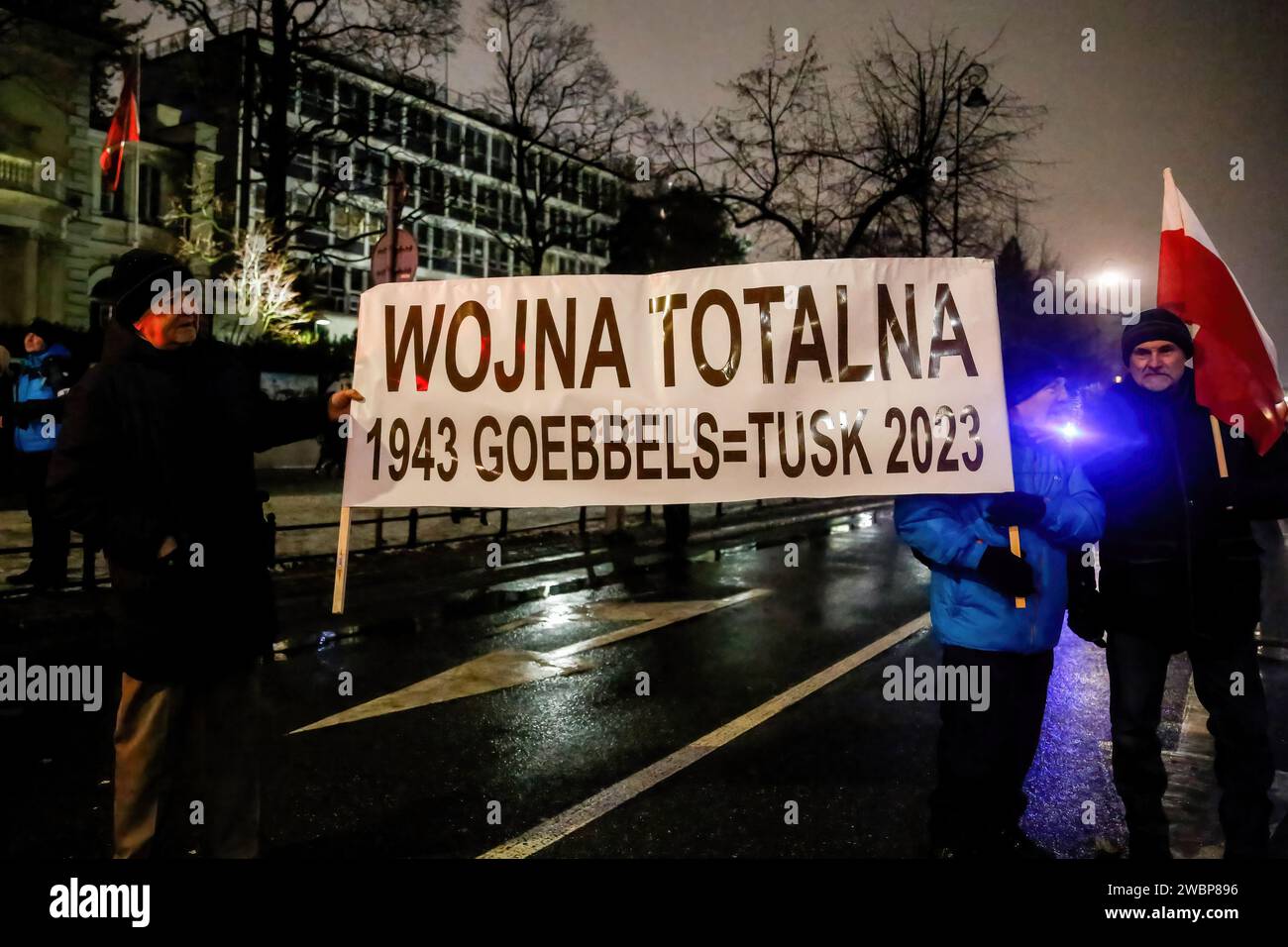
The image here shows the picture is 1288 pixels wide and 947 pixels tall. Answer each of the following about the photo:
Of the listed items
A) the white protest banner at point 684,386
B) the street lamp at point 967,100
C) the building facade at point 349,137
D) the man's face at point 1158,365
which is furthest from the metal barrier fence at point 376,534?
the street lamp at point 967,100

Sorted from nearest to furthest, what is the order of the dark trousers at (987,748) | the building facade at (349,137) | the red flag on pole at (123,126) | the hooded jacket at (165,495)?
1. the hooded jacket at (165,495)
2. the dark trousers at (987,748)
3. the red flag on pole at (123,126)
4. the building facade at (349,137)

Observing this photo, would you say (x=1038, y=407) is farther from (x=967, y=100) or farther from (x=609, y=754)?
(x=967, y=100)

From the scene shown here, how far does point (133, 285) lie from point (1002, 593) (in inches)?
126

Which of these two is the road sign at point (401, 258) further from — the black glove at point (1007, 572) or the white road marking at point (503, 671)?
the black glove at point (1007, 572)

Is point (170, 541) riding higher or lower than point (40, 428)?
lower

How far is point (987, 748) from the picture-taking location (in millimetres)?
3525

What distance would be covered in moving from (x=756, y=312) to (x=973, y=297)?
2.71ft

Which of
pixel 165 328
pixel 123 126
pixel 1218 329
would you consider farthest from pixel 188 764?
pixel 123 126

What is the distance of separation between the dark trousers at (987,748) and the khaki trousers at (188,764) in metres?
2.53

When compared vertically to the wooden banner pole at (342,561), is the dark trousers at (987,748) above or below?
below

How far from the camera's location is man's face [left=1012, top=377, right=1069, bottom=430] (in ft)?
11.9

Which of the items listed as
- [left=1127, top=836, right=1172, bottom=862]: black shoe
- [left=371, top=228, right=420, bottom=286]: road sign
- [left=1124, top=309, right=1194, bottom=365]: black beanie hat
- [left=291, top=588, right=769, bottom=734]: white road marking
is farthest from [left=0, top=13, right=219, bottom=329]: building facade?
[left=1127, top=836, right=1172, bottom=862]: black shoe

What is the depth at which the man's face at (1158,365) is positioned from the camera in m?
3.64
